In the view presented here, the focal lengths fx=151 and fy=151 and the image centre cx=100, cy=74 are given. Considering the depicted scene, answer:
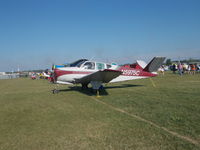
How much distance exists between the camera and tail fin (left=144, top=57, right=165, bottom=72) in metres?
12.1

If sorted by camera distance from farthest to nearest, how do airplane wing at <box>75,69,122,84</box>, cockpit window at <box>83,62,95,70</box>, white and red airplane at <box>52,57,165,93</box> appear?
→ cockpit window at <box>83,62,95,70</box>, white and red airplane at <box>52,57,165,93</box>, airplane wing at <box>75,69,122,84</box>

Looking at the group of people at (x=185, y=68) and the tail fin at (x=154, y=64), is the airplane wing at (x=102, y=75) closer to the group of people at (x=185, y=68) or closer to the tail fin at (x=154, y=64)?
the tail fin at (x=154, y=64)

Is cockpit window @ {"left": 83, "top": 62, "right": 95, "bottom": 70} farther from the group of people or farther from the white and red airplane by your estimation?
the group of people

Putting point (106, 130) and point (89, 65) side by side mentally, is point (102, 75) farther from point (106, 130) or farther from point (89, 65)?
point (106, 130)

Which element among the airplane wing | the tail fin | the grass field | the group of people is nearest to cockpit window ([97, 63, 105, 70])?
the airplane wing

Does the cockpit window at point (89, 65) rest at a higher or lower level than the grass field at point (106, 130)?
higher

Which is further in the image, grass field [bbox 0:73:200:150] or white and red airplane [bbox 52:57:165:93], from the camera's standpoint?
white and red airplane [bbox 52:57:165:93]

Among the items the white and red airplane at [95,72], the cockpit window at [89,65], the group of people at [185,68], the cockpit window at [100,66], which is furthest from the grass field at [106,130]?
the group of people at [185,68]

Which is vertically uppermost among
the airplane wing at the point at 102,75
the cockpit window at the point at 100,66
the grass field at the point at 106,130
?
the cockpit window at the point at 100,66

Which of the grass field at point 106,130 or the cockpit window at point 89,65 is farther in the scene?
the cockpit window at point 89,65

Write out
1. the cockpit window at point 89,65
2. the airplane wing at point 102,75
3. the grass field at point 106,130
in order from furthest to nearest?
the cockpit window at point 89,65 < the airplane wing at point 102,75 < the grass field at point 106,130

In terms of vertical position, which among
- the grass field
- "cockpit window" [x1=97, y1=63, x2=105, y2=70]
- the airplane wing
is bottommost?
the grass field

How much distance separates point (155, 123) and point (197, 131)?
0.97m

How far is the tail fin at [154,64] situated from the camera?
12094 mm
